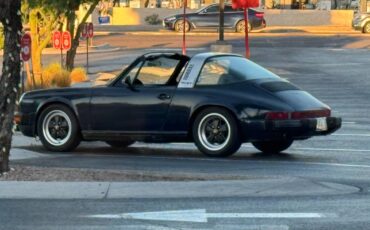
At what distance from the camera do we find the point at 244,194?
33.6 feet

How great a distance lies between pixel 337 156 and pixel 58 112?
13.9 ft

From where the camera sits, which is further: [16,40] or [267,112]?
[267,112]

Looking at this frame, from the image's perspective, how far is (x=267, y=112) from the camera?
42.7ft

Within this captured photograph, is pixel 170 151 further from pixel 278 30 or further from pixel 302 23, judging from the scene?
pixel 302 23

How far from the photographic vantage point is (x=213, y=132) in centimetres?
1340

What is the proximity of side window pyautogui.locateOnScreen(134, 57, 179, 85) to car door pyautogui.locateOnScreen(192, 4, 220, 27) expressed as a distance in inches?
1631

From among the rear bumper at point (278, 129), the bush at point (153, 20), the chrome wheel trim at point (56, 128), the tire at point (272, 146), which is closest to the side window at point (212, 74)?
the rear bumper at point (278, 129)

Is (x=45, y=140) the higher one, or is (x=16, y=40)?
(x=16, y=40)

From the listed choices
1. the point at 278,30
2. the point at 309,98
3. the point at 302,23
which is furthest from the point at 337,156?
the point at 302,23

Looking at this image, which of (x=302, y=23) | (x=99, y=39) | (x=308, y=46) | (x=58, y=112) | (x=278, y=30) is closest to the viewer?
(x=58, y=112)

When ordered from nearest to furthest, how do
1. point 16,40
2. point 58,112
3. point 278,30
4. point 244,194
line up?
point 244,194, point 16,40, point 58,112, point 278,30

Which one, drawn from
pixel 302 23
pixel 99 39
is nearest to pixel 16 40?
pixel 99 39

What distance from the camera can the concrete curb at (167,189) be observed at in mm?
10250

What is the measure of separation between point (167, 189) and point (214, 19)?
45.5 meters
